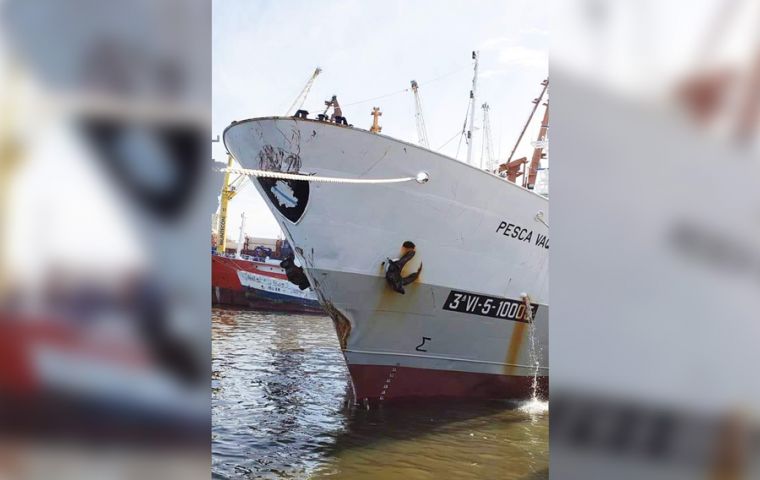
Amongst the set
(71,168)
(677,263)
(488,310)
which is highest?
(71,168)

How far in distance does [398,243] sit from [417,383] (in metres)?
2.45

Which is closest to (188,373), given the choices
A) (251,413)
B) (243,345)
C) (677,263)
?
(677,263)

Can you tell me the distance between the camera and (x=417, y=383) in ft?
32.6

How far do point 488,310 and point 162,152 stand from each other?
365 inches

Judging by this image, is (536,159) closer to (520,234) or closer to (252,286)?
(520,234)

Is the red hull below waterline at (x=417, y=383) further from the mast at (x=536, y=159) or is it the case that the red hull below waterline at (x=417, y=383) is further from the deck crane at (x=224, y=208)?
the deck crane at (x=224, y=208)

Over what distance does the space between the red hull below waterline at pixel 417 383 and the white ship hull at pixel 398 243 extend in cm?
2

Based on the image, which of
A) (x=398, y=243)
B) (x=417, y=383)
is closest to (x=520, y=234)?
(x=398, y=243)

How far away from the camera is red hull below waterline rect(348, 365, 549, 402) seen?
32.0 ft

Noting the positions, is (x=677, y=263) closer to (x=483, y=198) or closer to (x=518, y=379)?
(x=483, y=198)

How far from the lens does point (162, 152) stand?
123cm

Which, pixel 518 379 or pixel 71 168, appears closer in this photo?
pixel 71 168

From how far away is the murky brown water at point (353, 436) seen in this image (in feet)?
24.0

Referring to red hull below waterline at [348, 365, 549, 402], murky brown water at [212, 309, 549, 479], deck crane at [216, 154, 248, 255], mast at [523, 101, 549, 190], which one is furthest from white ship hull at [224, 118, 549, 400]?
deck crane at [216, 154, 248, 255]
